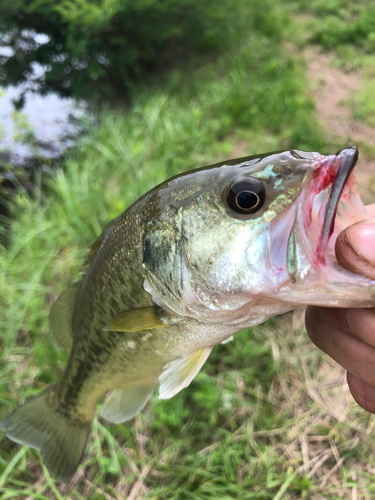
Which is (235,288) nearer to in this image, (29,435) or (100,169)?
(29,435)

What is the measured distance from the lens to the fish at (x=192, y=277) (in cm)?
89

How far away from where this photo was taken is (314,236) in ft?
2.86

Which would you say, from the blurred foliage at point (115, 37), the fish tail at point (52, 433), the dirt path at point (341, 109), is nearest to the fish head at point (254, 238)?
the fish tail at point (52, 433)

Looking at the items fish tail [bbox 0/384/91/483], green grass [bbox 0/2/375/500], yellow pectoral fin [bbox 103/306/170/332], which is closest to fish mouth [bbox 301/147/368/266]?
yellow pectoral fin [bbox 103/306/170/332]

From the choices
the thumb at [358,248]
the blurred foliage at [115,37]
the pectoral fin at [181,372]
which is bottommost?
the pectoral fin at [181,372]

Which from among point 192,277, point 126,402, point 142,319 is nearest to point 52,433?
point 126,402

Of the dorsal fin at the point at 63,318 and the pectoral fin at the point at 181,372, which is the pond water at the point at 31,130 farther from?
the pectoral fin at the point at 181,372

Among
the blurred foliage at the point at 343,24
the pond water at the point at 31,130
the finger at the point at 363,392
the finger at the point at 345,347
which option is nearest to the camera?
the finger at the point at 345,347

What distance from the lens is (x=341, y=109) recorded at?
14.8 ft

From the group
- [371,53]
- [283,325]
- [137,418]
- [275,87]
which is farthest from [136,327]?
[371,53]

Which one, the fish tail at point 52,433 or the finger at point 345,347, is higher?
the finger at point 345,347

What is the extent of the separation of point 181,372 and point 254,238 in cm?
66

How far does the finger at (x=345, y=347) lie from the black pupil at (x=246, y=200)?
525 mm

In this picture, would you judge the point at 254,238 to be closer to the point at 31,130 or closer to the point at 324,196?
the point at 324,196
